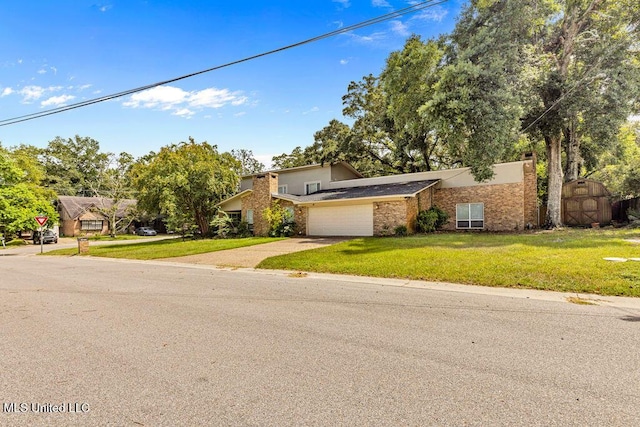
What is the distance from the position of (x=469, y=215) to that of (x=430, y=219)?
3267 mm

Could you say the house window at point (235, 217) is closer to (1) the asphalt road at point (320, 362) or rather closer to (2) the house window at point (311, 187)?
(2) the house window at point (311, 187)

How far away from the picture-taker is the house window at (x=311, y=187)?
27922 mm

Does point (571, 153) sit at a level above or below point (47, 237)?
above

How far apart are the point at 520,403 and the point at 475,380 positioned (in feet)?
1.50

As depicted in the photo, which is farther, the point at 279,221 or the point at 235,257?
the point at 279,221

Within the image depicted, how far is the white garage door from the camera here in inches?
805

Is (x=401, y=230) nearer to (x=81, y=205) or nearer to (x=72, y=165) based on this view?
(x=81, y=205)

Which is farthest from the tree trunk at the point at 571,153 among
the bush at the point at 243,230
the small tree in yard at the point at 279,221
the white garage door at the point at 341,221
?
the bush at the point at 243,230

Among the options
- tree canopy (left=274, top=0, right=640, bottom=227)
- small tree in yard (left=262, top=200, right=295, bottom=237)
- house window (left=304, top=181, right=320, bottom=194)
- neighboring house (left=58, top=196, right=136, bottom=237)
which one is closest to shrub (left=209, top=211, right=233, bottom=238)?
small tree in yard (left=262, top=200, right=295, bottom=237)

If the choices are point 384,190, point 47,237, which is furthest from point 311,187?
point 47,237

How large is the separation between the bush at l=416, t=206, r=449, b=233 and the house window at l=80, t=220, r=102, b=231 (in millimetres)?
43247

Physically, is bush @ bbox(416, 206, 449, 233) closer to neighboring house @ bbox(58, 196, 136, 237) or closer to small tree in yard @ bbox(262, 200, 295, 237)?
small tree in yard @ bbox(262, 200, 295, 237)

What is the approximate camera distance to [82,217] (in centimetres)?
4312

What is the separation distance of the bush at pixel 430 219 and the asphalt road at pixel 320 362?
13414mm
